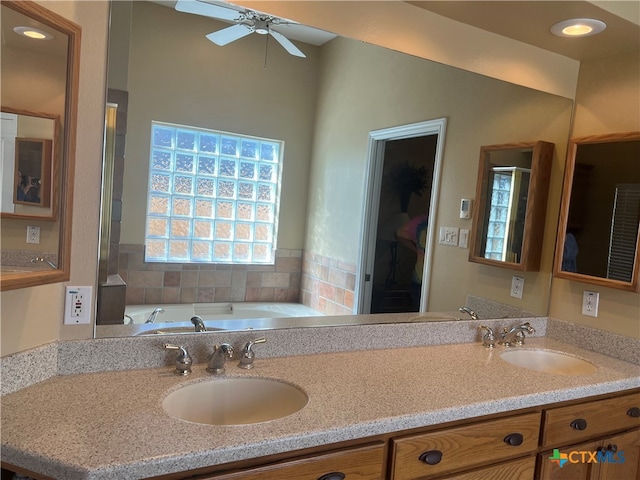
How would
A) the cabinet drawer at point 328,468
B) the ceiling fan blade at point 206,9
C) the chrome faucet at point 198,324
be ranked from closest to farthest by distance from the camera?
the cabinet drawer at point 328,468
the ceiling fan blade at point 206,9
the chrome faucet at point 198,324

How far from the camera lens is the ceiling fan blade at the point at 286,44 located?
168cm

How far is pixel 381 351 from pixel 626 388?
956mm

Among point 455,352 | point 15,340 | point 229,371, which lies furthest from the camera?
point 455,352

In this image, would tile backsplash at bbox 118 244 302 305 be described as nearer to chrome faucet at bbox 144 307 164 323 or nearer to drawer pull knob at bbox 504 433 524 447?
chrome faucet at bbox 144 307 164 323

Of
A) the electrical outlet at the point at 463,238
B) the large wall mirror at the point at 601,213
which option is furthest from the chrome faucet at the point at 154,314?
the large wall mirror at the point at 601,213

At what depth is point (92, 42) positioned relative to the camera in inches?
53.7

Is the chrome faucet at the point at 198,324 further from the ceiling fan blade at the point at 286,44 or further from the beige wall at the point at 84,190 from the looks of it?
the ceiling fan blade at the point at 286,44

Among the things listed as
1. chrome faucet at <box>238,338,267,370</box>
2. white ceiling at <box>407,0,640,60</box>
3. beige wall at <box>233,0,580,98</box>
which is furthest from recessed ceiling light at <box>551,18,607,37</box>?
chrome faucet at <box>238,338,267,370</box>

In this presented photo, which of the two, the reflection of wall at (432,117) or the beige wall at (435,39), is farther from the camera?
the reflection of wall at (432,117)

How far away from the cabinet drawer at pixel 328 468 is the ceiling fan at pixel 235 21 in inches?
51.9

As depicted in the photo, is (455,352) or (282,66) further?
(455,352)

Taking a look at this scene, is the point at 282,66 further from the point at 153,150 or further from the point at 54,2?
the point at 54,2

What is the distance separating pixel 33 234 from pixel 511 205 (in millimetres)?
2036

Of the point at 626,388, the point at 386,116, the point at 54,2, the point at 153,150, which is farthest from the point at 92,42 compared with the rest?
the point at 626,388
